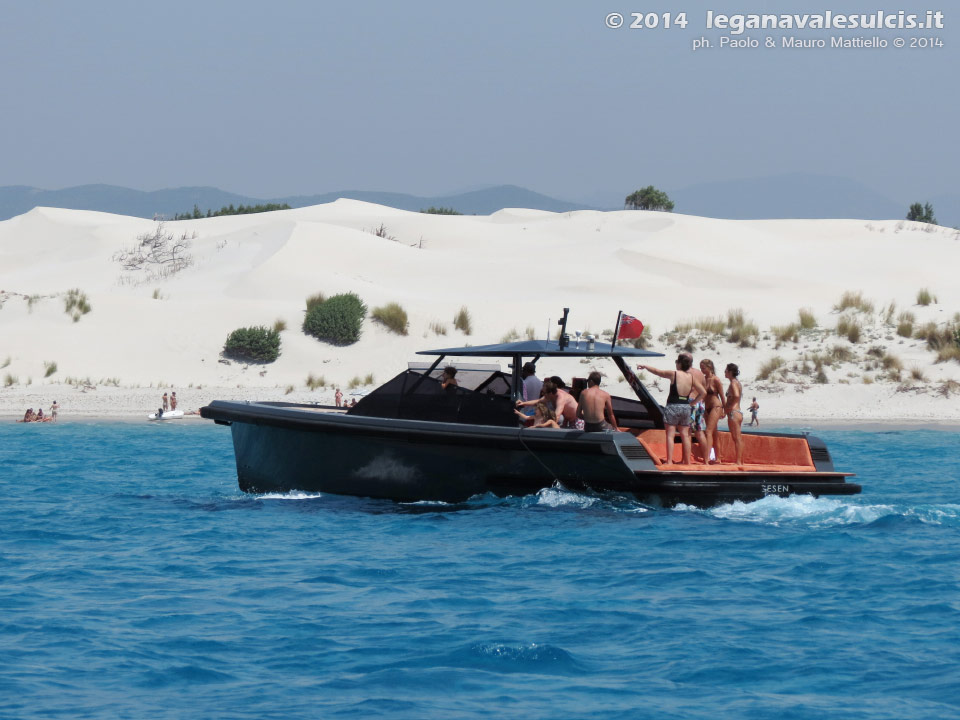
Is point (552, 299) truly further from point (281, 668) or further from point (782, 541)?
point (281, 668)

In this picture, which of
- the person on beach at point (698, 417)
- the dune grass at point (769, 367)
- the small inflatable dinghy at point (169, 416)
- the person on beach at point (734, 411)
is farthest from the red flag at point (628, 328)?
the dune grass at point (769, 367)

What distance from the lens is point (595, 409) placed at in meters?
12.7

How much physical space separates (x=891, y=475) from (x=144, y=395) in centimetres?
2026

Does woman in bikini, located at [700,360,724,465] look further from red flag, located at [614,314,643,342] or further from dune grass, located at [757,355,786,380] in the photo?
dune grass, located at [757,355,786,380]

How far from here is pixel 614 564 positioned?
10.9 m

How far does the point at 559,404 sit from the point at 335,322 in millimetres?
24794

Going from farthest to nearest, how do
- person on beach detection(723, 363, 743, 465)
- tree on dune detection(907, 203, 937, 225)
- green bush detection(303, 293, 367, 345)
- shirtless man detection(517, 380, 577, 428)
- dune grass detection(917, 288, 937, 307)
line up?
tree on dune detection(907, 203, 937, 225) < dune grass detection(917, 288, 937, 307) < green bush detection(303, 293, 367, 345) < person on beach detection(723, 363, 743, 465) < shirtless man detection(517, 380, 577, 428)

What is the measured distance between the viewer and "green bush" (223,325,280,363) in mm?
35625

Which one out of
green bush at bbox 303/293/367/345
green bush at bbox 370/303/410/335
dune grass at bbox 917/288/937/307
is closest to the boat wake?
green bush at bbox 303/293/367/345

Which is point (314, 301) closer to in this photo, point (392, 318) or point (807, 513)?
point (392, 318)

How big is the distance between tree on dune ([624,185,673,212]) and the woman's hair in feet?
228

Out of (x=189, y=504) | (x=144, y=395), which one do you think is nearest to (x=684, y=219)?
(x=144, y=395)

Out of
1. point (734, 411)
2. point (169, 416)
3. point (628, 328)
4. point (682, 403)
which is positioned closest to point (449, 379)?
point (628, 328)

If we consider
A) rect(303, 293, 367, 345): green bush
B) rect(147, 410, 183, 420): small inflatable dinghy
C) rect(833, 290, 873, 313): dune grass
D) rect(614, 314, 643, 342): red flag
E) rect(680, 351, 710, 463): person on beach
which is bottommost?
rect(147, 410, 183, 420): small inflatable dinghy
